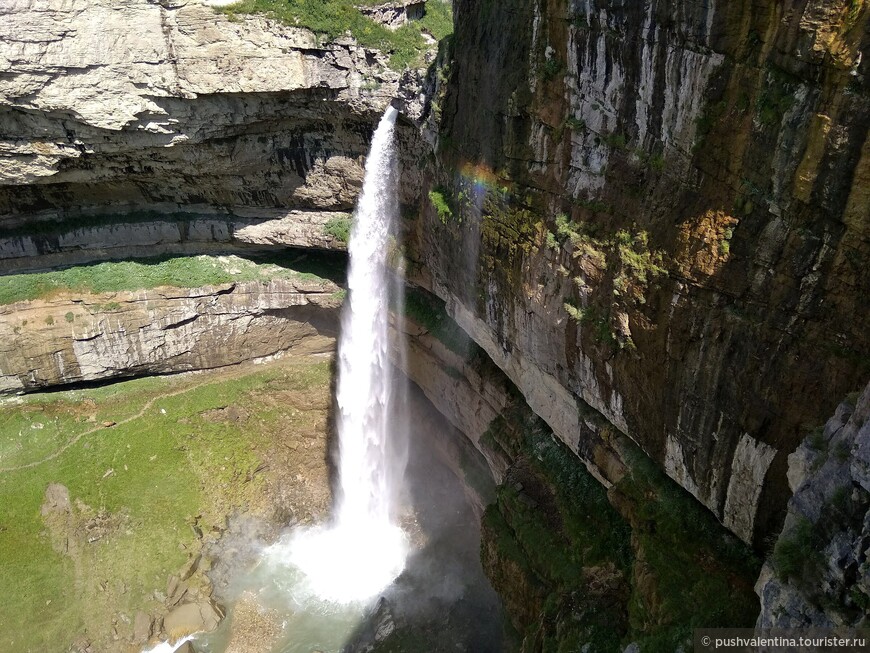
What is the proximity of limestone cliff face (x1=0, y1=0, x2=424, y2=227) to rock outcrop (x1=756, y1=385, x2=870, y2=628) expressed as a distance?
1581 centimetres

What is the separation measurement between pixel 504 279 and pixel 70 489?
1548 cm

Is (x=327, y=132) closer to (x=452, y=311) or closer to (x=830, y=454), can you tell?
(x=452, y=311)

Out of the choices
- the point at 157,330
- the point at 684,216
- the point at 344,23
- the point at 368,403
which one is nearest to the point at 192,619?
the point at 368,403

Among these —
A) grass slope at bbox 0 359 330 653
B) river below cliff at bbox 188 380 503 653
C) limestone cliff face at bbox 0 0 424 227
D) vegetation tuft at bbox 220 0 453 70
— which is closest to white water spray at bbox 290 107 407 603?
river below cliff at bbox 188 380 503 653

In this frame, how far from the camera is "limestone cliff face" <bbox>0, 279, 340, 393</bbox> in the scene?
2056 cm

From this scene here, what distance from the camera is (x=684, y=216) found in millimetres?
8547

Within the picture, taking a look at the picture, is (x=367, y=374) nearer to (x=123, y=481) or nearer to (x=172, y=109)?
(x=123, y=481)

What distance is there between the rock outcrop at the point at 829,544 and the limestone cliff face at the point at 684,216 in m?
1.33

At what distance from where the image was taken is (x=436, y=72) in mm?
15461

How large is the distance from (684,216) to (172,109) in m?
15.4

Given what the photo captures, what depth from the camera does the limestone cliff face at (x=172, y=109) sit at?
16281mm

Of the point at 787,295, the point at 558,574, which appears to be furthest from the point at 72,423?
the point at 787,295

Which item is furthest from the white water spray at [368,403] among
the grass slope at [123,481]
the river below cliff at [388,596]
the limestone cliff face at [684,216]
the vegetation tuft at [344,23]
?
the limestone cliff face at [684,216]

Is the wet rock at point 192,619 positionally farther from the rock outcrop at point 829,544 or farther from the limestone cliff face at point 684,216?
the rock outcrop at point 829,544
